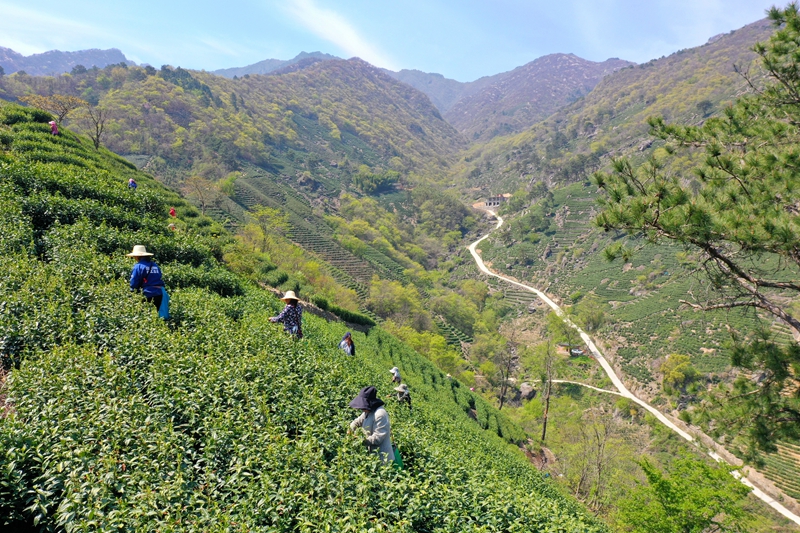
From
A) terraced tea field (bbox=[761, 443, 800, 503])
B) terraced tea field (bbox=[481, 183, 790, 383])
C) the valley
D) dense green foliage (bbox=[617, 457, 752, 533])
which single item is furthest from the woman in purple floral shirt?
terraced tea field (bbox=[761, 443, 800, 503])

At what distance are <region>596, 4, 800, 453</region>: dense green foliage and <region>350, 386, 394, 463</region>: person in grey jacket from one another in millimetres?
5541

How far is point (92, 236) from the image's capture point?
10477 mm

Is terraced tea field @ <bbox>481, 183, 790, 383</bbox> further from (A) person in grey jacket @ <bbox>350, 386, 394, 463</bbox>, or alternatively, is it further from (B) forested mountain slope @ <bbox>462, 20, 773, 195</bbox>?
(B) forested mountain slope @ <bbox>462, 20, 773, 195</bbox>

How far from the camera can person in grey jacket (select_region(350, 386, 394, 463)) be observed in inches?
205

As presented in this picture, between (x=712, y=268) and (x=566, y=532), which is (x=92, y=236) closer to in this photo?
(x=566, y=532)

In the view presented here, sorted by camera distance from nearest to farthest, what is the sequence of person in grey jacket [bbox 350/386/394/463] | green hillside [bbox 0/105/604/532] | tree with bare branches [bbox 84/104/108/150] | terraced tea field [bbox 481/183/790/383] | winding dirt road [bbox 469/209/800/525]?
green hillside [bbox 0/105/604/532], person in grey jacket [bbox 350/386/394/463], winding dirt road [bbox 469/209/800/525], tree with bare branches [bbox 84/104/108/150], terraced tea field [bbox 481/183/790/383]

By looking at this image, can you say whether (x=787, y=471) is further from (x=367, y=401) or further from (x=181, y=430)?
(x=181, y=430)

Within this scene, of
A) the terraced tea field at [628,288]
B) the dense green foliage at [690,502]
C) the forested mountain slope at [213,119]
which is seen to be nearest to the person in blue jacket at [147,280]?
the dense green foliage at [690,502]

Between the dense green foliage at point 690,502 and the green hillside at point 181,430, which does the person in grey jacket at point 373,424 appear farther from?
the dense green foliage at point 690,502

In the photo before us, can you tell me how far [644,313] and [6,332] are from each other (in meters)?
55.0

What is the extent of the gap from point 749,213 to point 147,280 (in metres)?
11.5

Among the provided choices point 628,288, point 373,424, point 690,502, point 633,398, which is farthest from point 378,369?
point 628,288

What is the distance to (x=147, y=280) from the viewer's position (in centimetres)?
797

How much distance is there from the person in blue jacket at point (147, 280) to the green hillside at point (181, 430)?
1.05ft
